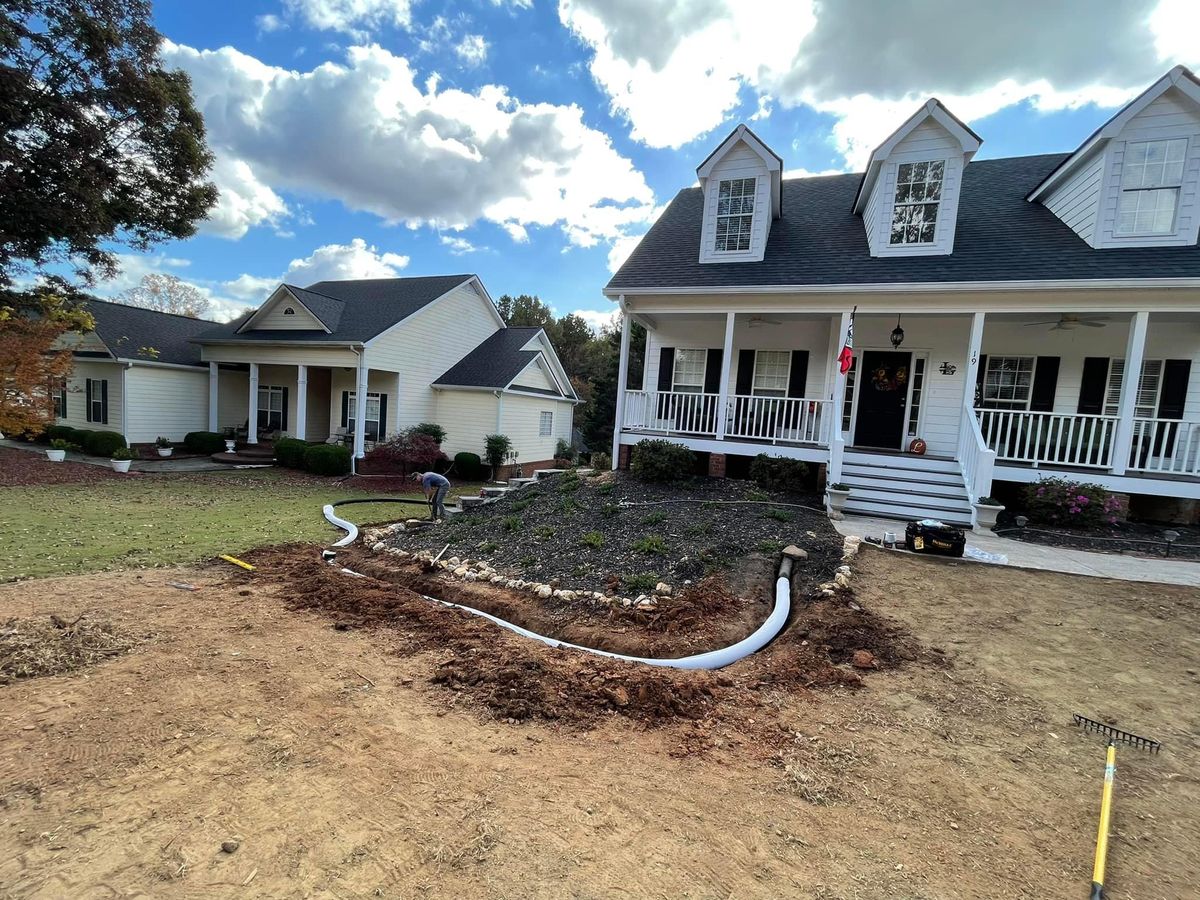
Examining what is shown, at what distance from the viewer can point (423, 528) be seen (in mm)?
8719

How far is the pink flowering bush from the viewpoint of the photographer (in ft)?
26.3

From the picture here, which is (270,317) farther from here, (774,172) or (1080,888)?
(1080,888)

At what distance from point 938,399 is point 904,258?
114 inches

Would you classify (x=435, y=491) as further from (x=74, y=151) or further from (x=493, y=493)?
(x=74, y=151)

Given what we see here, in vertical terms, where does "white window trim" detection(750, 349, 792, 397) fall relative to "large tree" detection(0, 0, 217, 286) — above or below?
below

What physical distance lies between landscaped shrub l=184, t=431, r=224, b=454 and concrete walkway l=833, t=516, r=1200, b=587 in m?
20.8

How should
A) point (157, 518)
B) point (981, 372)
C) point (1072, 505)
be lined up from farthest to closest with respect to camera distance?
1. point (981, 372)
2. point (157, 518)
3. point (1072, 505)

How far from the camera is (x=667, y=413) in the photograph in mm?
11359

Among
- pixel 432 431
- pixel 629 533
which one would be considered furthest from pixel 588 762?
pixel 432 431

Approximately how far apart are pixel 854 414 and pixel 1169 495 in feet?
15.8

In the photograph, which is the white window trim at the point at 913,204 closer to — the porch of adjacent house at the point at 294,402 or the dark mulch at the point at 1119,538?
the dark mulch at the point at 1119,538

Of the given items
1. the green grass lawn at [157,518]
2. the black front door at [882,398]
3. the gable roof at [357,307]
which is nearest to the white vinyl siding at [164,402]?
the gable roof at [357,307]

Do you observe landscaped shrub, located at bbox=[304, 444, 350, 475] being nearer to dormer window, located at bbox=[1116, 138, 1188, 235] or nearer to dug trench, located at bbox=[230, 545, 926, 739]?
dug trench, located at bbox=[230, 545, 926, 739]

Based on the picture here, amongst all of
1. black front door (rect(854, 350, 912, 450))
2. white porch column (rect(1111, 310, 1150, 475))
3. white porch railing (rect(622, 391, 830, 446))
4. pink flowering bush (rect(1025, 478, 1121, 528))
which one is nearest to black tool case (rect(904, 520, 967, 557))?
pink flowering bush (rect(1025, 478, 1121, 528))
